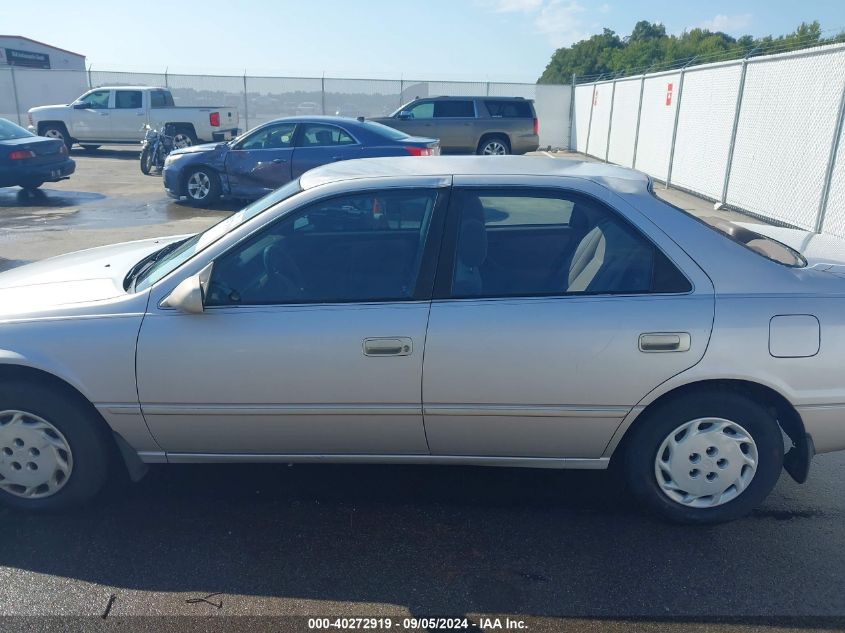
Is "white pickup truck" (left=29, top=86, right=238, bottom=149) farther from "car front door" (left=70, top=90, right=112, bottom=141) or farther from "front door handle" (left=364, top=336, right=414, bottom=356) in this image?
"front door handle" (left=364, top=336, right=414, bottom=356)

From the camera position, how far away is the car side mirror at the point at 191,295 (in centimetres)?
309

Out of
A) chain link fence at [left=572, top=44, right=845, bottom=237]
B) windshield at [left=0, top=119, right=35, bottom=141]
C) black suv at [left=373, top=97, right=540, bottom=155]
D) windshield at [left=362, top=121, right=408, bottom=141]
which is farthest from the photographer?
black suv at [left=373, top=97, right=540, bottom=155]

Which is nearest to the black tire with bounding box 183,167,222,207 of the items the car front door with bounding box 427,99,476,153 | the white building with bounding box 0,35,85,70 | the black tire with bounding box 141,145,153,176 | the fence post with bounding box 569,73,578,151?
the black tire with bounding box 141,145,153,176

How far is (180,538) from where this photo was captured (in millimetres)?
3271

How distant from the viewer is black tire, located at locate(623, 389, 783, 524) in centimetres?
317

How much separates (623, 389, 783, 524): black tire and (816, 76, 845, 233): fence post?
7.22m

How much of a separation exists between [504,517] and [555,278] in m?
1.16

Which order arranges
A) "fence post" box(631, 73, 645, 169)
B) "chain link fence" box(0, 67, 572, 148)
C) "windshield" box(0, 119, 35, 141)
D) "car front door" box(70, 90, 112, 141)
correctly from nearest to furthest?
"windshield" box(0, 119, 35, 141) → "fence post" box(631, 73, 645, 169) → "car front door" box(70, 90, 112, 141) → "chain link fence" box(0, 67, 572, 148)

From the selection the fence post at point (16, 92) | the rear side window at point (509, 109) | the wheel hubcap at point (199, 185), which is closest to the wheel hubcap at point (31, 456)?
the wheel hubcap at point (199, 185)

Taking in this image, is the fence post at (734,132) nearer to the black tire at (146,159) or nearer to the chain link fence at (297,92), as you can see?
the black tire at (146,159)

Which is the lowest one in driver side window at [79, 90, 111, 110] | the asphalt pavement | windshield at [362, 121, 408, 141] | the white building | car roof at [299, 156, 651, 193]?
the asphalt pavement

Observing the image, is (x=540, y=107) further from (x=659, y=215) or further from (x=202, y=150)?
(x=659, y=215)

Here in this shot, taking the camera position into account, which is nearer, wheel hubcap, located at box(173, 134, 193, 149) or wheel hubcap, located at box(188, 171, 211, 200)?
wheel hubcap, located at box(188, 171, 211, 200)

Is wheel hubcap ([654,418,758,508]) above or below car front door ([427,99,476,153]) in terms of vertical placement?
below
